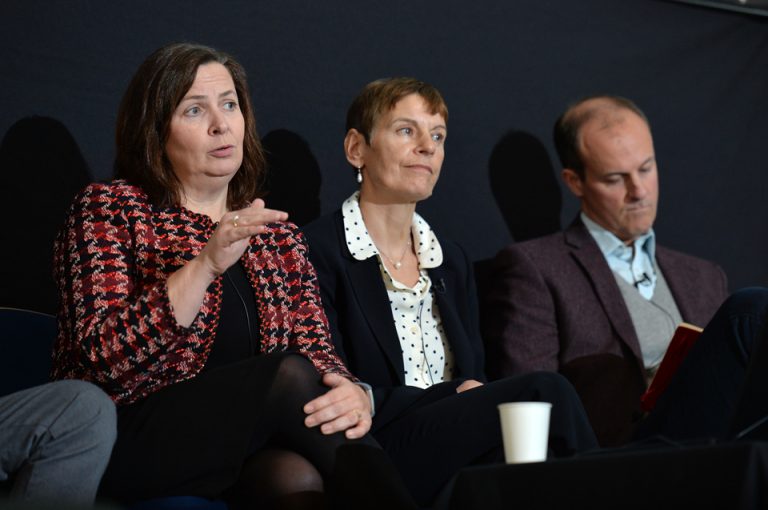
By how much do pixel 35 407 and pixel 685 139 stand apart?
2725 millimetres

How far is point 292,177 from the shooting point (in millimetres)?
3123

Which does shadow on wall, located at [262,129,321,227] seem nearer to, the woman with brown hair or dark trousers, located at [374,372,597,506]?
the woman with brown hair

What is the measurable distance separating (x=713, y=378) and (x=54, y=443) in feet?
4.13

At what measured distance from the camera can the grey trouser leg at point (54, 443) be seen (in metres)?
1.75

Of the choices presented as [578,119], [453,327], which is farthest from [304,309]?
[578,119]

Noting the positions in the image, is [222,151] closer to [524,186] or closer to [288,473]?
[288,473]

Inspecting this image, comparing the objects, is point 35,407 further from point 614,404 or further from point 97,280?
point 614,404

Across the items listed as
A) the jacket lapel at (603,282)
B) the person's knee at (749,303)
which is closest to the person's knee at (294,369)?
the person's knee at (749,303)

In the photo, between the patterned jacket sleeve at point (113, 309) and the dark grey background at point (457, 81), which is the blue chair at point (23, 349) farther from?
the dark grey background at point (457, 81)

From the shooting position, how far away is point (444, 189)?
3432 millimetres

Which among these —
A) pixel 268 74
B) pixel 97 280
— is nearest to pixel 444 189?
pixel 268 74

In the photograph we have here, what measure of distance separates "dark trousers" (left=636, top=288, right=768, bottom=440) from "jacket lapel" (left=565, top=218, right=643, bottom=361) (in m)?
0.84

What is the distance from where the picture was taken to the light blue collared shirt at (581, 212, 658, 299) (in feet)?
10.9

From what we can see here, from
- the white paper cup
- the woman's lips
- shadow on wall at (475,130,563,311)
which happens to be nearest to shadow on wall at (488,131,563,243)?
shadow on wall at (475,130,563,311)
